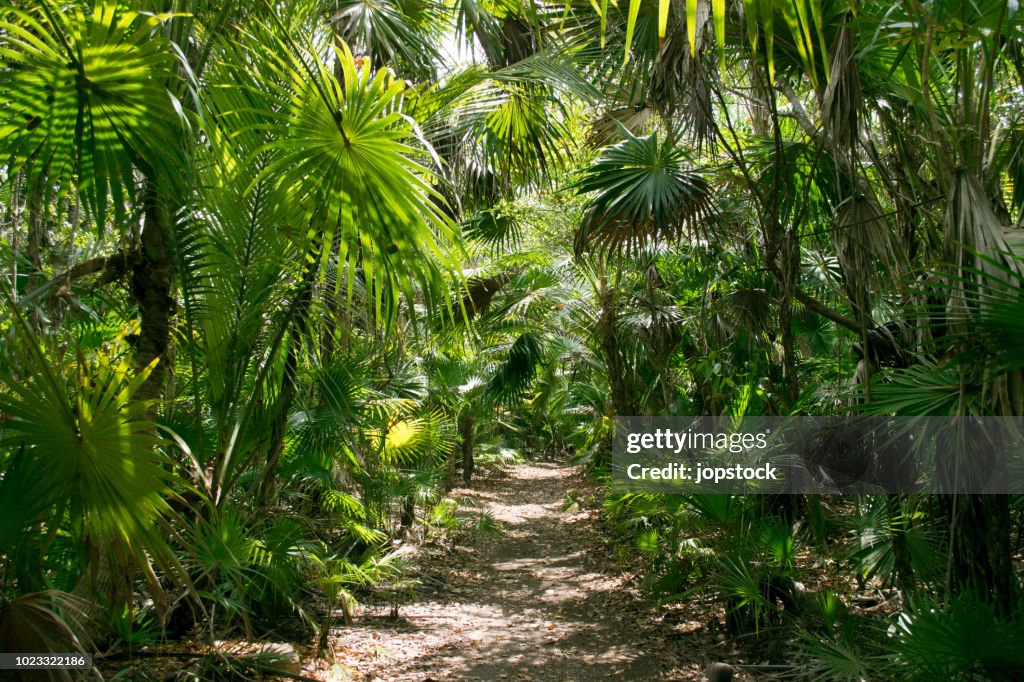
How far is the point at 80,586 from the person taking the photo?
2.74 metres

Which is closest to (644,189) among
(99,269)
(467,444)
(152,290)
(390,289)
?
(390,289)

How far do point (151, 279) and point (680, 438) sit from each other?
192 inches

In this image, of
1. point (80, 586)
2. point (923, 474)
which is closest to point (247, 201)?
point (80, 586)

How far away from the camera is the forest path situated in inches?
194

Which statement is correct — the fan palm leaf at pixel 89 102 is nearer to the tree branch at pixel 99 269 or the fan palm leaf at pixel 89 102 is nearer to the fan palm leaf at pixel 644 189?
the tree branch at pixel 99 269

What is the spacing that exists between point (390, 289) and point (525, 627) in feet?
14.1

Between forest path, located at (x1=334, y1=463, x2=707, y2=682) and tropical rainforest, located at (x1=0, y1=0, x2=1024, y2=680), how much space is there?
6.6 inches

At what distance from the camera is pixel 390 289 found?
2.79 m

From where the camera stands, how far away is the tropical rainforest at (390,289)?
2.36m

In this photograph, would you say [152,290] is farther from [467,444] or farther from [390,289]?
[467,444]

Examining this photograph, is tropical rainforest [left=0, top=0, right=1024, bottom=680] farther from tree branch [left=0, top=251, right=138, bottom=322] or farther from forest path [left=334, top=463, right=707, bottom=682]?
forest path [left=334, top=463, right=707, bottom=682]

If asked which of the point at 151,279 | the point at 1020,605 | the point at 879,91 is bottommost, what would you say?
the point at 1020,605

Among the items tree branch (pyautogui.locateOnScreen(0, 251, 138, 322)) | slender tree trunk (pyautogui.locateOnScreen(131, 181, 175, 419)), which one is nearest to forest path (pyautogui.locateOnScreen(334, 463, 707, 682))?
slender tree trunk (pyautogui.locateOnScreen(131, 181, 175, 419))

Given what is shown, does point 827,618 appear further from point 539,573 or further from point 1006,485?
point 539,573
